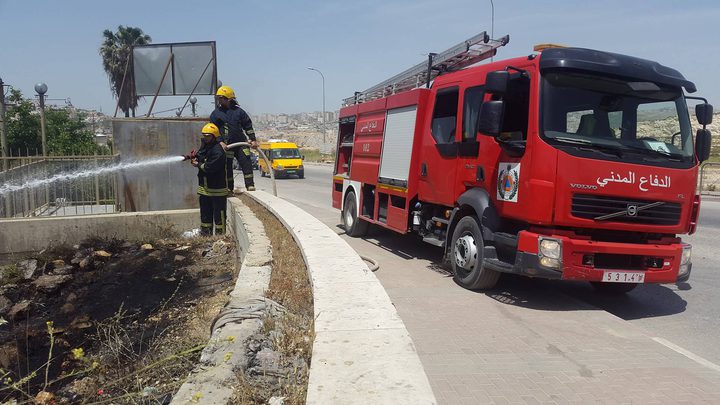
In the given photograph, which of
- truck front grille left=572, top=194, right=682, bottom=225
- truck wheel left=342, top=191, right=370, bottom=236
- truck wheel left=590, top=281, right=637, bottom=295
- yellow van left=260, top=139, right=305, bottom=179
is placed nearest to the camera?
truck front grille left=572, top=194, right=682, bottom=225

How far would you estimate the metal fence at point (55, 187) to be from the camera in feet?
34.8

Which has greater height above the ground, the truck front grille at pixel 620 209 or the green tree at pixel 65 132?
the green tree at pixel 65 132

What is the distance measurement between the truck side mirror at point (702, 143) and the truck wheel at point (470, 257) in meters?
2.38

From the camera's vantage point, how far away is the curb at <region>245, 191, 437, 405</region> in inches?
98.2

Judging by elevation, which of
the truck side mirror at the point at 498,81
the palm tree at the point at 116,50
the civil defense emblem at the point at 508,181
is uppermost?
the palm tree at the point at 116,50

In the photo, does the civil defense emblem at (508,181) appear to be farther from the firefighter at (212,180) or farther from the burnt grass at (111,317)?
the firefighter at (212,180)

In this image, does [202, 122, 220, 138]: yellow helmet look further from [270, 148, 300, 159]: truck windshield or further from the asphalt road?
[270, 148, 300, 159]: truck windshield

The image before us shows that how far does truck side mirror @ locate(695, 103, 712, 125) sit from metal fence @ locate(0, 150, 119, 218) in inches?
434

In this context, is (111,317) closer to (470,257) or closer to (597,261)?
(470,257)

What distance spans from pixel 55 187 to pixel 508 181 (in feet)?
33.2

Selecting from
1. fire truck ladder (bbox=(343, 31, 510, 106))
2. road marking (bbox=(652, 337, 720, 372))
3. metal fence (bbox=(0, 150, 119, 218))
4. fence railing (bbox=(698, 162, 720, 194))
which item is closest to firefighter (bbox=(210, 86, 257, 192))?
fire truck ladder (bbox=(343, 31, 510, 106))

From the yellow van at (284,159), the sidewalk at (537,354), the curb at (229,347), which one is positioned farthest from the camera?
the yellow van at (284,159)

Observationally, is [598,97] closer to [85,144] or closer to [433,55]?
[433,55]

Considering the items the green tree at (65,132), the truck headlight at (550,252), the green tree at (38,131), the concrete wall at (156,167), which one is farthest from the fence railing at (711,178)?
the green tree at (65,132)
